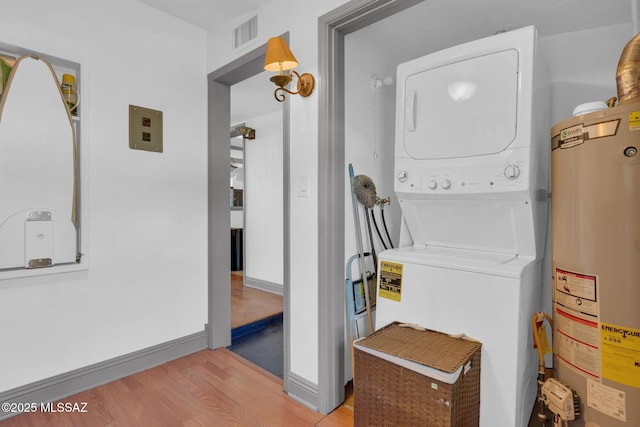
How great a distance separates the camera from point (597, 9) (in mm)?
1965

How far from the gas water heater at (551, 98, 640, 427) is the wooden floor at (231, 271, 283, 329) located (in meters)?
2.56

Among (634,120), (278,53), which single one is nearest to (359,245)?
(278,53)

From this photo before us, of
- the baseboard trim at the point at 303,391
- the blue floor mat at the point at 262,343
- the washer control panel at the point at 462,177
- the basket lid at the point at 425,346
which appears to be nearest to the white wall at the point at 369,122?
the washer control panel at the point at 462,177

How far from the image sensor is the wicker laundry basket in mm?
1246

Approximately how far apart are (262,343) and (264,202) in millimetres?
2166

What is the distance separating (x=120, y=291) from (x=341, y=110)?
194 cm

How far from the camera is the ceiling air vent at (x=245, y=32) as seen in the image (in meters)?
2.28

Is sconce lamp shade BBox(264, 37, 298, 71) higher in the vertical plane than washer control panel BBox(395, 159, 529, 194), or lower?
higher

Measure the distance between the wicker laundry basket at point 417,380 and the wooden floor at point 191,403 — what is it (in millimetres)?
444

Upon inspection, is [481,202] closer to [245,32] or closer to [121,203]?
[245,32]

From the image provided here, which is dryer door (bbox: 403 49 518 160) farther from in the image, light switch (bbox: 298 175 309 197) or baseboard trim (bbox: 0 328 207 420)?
baseboard trim (bbox: 0 328 207 420)

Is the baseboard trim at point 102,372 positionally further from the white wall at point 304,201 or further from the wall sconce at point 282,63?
the wall sconce at point 282,63

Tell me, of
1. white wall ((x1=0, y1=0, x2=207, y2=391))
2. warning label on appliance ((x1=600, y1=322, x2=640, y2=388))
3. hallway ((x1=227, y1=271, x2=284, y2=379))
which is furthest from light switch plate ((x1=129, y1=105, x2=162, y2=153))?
warning label on appliance ((x1=600, y1=322, x2=640, y2=388))

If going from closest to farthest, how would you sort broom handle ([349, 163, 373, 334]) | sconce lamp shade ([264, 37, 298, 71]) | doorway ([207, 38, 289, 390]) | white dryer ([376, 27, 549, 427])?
white dryer ([376, 27, 549, 427]) < sconce lamp shade ([264, 37, 298, 71]) < broom handle ([349, 163, 373, 334]) < doorway ([207, 38, 289, 390])
